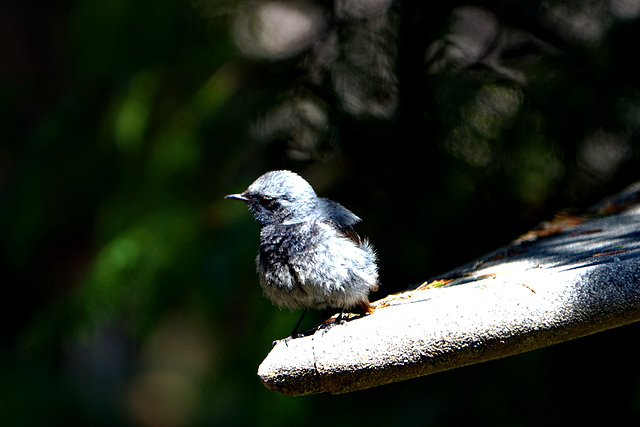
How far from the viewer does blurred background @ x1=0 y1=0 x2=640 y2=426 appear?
3.48m

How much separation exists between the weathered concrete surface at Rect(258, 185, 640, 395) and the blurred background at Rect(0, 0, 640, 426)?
138 cm

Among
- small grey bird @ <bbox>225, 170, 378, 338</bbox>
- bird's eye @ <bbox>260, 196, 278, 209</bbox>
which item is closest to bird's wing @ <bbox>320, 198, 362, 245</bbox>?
small grey bird @ <bbox>225, 170, 378, 338</bbox>

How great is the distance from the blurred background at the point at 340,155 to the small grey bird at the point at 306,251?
53 centimetres

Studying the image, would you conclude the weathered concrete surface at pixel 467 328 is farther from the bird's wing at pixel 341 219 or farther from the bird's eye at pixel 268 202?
the bird's eye at pixel 268 202

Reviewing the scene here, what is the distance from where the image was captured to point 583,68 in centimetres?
358

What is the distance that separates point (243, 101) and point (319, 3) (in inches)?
27.7

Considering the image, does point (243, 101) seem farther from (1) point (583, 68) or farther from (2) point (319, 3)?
(1) point (583, 68)

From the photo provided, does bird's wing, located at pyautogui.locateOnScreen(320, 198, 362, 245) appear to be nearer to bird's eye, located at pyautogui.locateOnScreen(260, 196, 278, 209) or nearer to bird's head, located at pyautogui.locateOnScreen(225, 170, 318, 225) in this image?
bird's head, located at pyautogui.locateOnScreen(225, 170, 318, 225)

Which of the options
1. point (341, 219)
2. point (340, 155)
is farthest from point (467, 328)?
point (340, 155)

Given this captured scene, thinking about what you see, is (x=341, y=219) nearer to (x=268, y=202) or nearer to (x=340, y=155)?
(x=268, y=202)

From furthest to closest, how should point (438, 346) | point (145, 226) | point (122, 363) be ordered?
point (122, 363)
point (145, 226)
point (438, 346)

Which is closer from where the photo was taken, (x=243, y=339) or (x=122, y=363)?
(x=243, y=339)

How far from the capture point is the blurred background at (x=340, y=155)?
348 cm

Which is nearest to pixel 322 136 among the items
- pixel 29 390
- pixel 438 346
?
pixel 438 346
